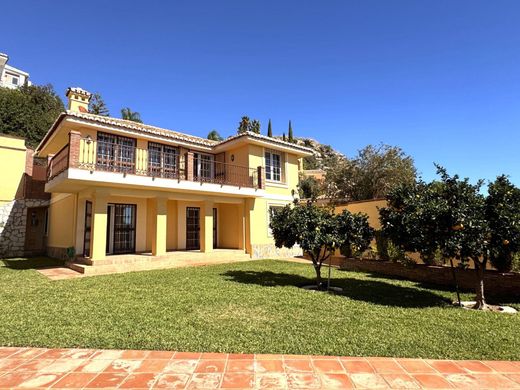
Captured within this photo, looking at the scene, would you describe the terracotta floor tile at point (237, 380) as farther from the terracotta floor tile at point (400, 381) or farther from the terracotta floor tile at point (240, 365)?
the terracotta floor tile at point (400, 381)

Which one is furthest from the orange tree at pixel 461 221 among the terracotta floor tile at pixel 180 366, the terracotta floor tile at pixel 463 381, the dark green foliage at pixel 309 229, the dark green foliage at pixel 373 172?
the dark green foliage at pixel 373 172

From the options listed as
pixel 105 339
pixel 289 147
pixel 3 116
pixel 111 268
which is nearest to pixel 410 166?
pixel 289 147

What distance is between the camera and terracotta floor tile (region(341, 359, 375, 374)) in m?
3.91

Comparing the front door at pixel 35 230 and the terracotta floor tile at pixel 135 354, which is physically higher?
the front door at pixel 35 230

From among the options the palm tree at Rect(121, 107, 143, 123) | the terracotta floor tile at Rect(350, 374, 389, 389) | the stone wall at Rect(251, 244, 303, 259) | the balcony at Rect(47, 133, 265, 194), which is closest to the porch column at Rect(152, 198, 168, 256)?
the balcony at Rect(47, 133, 265, 194)

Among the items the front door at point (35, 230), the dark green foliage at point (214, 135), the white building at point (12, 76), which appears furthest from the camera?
the white building at point (12, 76)

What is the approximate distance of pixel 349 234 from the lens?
9.07 m

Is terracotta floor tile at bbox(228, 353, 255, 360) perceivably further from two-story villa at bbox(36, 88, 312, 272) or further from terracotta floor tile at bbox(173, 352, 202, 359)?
two-story villa at bbox(36, 88, 312, 272)

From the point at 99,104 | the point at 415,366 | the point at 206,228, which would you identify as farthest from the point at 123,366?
the point at 99,104

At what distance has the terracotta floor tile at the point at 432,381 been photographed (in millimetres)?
3566

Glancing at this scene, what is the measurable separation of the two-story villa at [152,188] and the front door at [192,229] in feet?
0.19

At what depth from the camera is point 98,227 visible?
1205cm

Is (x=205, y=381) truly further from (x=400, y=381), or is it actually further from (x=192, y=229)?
(x=192, y=229)

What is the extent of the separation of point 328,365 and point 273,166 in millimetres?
15514
